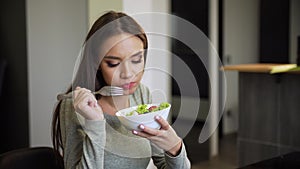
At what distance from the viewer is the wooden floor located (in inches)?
145

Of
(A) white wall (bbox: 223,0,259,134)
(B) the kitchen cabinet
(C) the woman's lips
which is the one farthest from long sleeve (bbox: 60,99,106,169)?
(A) white wall (bbox: 223,0,259,134)

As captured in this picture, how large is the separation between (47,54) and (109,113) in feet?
5.93

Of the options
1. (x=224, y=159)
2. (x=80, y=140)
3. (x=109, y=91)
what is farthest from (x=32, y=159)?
(x=224, y=159)

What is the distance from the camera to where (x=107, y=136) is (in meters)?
1.08

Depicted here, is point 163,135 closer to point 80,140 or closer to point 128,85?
point 128,85

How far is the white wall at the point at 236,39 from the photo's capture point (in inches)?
189

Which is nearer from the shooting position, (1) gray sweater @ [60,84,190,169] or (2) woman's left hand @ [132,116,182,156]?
(2) woman's left hand @ [132,116,182,156]

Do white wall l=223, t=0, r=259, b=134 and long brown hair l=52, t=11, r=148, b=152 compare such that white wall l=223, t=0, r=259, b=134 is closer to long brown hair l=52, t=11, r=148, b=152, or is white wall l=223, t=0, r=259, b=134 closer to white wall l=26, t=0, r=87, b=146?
white wall l=26, t=0, r=87, b=146

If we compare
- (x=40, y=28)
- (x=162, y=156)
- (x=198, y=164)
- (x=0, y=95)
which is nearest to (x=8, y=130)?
(x=0, y=95)

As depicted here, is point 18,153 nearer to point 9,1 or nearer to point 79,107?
point 79,107

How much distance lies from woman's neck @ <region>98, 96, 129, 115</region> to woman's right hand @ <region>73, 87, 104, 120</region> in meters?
0.16

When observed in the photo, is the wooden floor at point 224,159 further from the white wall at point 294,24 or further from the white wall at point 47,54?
the white wall at point 47,54

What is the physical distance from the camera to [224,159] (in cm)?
392

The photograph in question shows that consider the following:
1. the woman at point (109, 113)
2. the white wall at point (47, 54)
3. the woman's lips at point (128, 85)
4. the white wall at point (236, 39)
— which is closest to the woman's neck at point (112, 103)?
the woman at point (109, 113)
